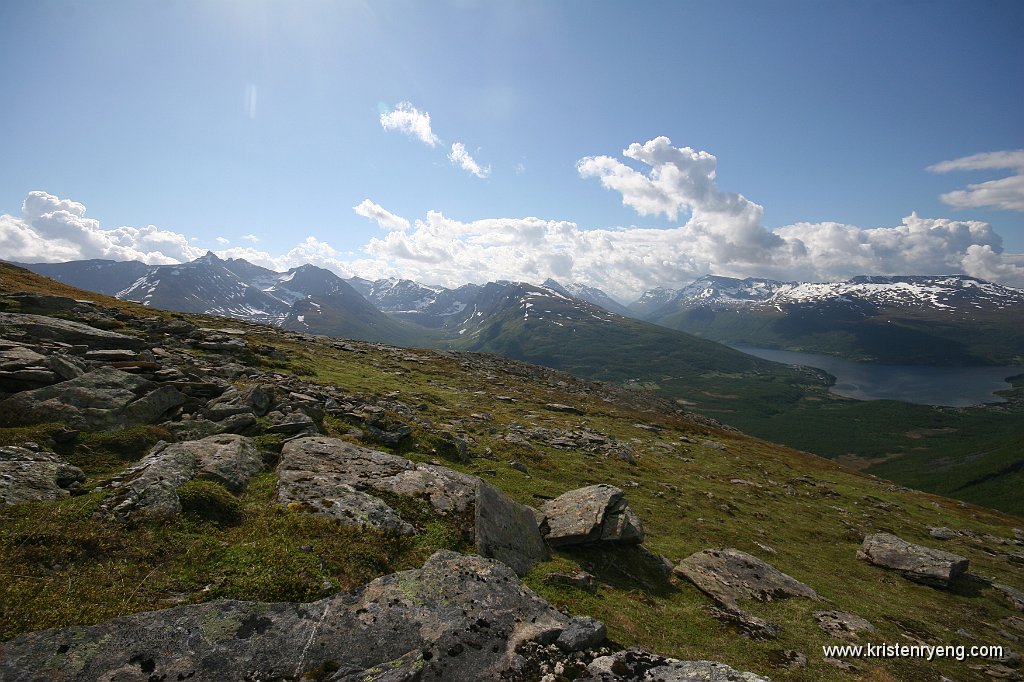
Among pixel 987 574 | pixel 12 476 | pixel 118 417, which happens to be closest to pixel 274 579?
pixel 12 476

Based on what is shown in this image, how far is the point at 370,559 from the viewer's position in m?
10.9

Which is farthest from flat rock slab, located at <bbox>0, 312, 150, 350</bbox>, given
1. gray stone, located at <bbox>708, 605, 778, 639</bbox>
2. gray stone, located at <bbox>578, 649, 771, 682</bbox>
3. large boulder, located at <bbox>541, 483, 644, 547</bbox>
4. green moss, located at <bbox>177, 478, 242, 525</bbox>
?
gray stone, located at <bbox>708, 605, 778, 639</bbox>

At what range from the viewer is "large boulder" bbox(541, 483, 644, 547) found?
16.4 meters

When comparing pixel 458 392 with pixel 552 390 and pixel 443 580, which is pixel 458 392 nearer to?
pixel 552 390

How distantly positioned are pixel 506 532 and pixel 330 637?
728cm

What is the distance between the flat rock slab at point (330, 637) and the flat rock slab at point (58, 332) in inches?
886

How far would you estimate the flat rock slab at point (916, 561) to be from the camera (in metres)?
22.8

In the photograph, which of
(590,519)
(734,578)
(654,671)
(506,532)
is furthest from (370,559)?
(734,578)

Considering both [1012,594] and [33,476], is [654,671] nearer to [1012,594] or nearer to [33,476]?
[33,476]

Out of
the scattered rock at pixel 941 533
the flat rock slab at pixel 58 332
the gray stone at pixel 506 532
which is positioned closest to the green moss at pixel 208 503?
the gray stone at pixel 506 532

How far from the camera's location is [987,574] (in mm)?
26812

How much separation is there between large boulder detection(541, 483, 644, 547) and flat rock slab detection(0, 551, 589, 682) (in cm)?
590

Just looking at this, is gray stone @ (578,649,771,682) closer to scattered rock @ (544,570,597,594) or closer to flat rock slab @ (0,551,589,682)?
flat rock slab @ (0,551,589,682)

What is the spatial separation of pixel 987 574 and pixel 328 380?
1963 inches
